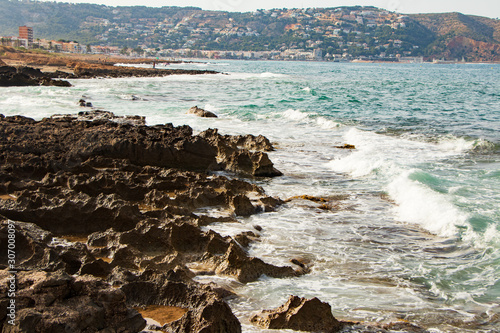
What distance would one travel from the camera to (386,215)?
9.30 metres

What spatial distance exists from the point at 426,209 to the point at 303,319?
5.45m

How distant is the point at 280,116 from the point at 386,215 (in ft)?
52.6

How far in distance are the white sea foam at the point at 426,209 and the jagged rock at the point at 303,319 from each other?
14.2 ft

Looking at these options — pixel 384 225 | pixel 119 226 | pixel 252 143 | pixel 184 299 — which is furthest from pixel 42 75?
pixel 184 299

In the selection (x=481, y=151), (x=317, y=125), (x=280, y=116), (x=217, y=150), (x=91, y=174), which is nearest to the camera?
(x=91, y=174)

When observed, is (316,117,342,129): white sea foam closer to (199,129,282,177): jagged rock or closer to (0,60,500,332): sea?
(0,60,500,332): sea

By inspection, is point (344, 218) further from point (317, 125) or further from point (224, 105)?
point (224, 105)

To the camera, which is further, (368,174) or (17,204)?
(368,174)

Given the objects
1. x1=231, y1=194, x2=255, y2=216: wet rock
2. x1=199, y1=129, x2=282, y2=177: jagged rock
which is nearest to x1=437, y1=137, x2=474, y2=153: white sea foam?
x1=199, y1=129, x2=282, y2=177: jagged rock

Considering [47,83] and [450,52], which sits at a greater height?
[450,52]

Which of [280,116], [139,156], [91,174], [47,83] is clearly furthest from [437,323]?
[47,83]

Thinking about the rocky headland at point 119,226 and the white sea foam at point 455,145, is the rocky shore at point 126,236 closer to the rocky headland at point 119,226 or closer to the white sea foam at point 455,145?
the rocky headland at point 119,226

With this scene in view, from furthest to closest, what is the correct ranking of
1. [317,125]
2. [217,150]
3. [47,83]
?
[47,83] < [317,125] < [217,150]

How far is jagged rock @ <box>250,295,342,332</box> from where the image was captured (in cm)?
475
